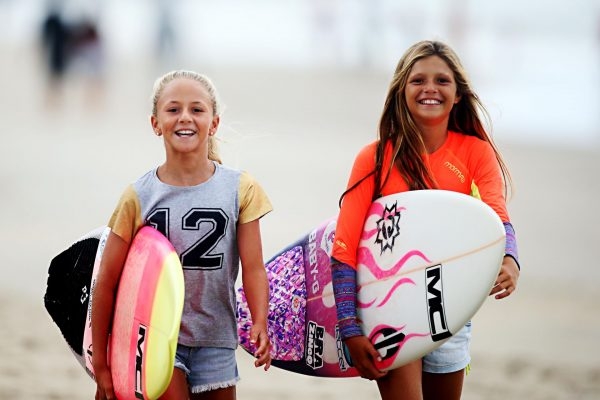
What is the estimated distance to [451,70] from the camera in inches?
145

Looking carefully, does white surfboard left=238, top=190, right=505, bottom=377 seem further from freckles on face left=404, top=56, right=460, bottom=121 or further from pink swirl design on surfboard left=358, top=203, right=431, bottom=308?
freckles on face left=404, top=56, right=460, bottom=121

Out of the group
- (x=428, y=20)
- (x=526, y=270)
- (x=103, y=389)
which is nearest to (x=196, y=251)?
(x=103, y=389)

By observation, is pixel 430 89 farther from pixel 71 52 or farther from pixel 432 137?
pixel 71 52

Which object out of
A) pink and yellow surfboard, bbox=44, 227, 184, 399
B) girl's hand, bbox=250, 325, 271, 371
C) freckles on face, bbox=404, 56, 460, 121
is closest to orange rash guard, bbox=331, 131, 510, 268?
freckles on face, bbox=404, 56, 460, 121

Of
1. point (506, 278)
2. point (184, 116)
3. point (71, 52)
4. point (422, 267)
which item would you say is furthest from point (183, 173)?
point (71, 52)

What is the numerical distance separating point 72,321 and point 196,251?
64 centimetres

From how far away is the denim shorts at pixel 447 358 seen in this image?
3729mm

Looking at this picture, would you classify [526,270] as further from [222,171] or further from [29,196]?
[222,171]

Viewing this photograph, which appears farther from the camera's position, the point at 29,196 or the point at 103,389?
the point at 29,196

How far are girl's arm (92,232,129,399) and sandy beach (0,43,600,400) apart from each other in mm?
627

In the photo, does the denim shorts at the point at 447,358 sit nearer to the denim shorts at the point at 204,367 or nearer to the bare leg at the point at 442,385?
the bare leg at the point at 442,385

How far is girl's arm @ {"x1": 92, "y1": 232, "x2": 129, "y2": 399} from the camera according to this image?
11.5 feet

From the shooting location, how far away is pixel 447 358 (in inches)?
147

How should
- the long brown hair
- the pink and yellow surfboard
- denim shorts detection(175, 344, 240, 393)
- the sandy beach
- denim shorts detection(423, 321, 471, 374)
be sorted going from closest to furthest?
the pink and yellow surfboard → denim shorts detection(175, 344, 240, 393) → the long brown hair → denim shorts detection(423, 321, 471, 374) → the sandy beach
